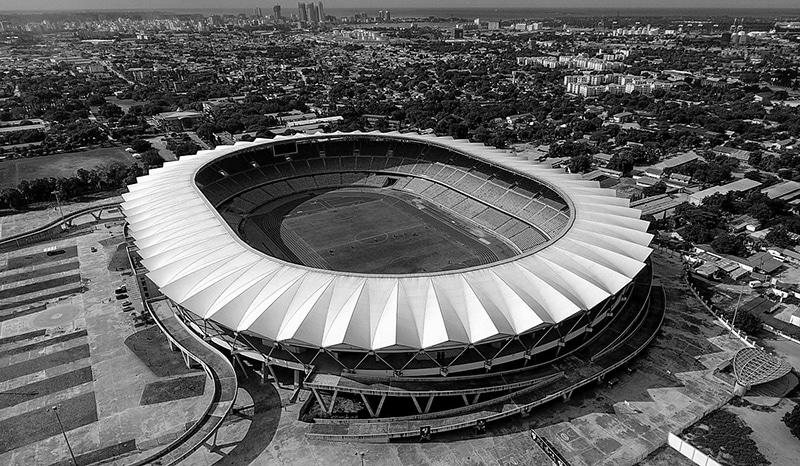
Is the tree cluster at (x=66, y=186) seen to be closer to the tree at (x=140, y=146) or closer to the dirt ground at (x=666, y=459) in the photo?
the tree at (x=140, y=146)

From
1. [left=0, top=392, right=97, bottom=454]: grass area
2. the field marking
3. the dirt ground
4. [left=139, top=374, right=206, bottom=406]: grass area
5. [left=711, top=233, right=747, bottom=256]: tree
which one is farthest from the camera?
the field marking

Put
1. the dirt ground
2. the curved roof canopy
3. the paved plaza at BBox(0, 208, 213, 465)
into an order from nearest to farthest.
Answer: the dirt ground → the paved plaza at BBox(0, 208, 213, 465) → the curved roof canopy

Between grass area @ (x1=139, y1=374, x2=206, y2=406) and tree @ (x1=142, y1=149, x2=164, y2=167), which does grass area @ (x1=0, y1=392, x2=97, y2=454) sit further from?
tree @ (x1=142, y1=149, x2=164, y2=167)

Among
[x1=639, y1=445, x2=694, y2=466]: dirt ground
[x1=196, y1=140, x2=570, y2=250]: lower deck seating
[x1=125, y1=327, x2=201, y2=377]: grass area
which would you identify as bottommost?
[x1=639, y1=445, x2=694, y2=466]: dirt ground

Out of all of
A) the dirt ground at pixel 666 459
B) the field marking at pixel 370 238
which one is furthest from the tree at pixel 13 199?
the dirt ground at pixel 666 459

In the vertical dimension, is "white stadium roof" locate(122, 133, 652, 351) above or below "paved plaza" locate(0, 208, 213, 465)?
above

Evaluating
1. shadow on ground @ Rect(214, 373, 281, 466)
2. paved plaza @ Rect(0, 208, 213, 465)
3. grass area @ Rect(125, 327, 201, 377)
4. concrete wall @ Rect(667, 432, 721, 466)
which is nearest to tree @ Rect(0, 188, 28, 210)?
paved plaza @ Rect(0, 208, 213, 465)

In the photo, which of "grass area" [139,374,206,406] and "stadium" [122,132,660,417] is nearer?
"stadium" [122,132,660,417]

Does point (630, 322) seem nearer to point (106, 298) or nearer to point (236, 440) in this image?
point (236, 440)
